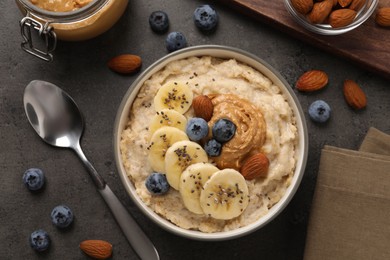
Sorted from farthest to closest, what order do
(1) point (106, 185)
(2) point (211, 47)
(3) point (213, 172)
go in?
(1) point (106, 185), (2) point (211, 47), (3) point (213, 172)

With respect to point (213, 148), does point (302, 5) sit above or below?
above

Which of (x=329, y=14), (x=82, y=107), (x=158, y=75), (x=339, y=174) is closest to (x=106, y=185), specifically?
(x=82, y=107)

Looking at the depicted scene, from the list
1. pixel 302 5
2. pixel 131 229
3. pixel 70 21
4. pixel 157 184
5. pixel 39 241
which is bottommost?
pixel 39 241

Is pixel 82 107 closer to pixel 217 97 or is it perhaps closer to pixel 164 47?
pixel 164 47

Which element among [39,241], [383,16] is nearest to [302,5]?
[383,16]

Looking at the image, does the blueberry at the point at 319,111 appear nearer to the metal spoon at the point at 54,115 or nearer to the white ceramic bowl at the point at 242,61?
the white ceramic bowl at the point at 242,61

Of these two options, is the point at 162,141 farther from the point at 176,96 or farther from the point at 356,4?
Answer: the point at 356,4

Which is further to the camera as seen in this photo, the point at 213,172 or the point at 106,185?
the point at 106,185

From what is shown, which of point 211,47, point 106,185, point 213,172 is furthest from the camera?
point 106,185
